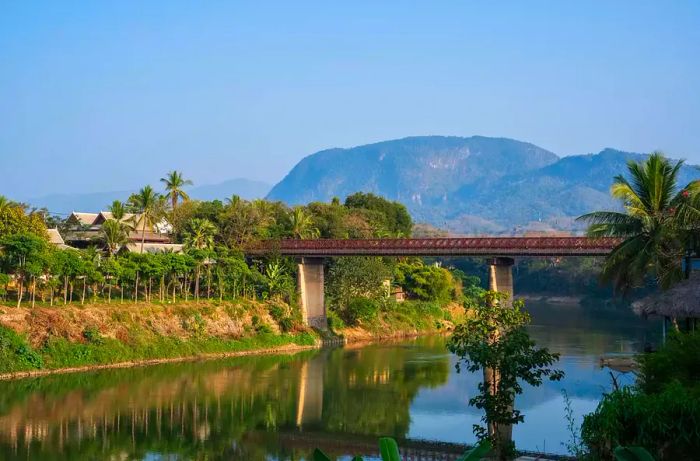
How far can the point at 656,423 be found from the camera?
50.6 feet

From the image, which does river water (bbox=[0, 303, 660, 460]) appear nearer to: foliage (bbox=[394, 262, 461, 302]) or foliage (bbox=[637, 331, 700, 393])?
foliage (bbox=[637, 331, 700, 393])

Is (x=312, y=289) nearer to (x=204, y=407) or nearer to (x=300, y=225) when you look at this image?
(x=300, y=225)

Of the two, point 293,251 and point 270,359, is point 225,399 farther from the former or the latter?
point 293,251

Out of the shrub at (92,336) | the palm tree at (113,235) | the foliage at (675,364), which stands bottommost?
the shrub at (92,336)

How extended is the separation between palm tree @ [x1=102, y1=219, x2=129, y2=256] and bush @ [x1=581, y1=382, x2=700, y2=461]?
45.5 m

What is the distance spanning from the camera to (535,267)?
12362cm

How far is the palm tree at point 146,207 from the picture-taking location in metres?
64.6

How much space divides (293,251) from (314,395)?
2160cm

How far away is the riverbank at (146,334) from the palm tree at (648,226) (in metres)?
25.4

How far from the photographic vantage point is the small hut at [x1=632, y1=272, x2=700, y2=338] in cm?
2658

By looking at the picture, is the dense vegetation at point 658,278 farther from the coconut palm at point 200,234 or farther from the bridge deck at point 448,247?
the coconut palm at point 200,234

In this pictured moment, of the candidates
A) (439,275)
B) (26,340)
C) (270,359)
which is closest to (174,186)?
(439,275)

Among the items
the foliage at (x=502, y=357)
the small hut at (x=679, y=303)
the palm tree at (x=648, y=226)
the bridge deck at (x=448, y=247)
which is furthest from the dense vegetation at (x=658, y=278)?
the bridge deck at (x=448, y=247)

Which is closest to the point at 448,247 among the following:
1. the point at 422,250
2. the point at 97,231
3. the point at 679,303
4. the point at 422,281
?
the point at 422,250
